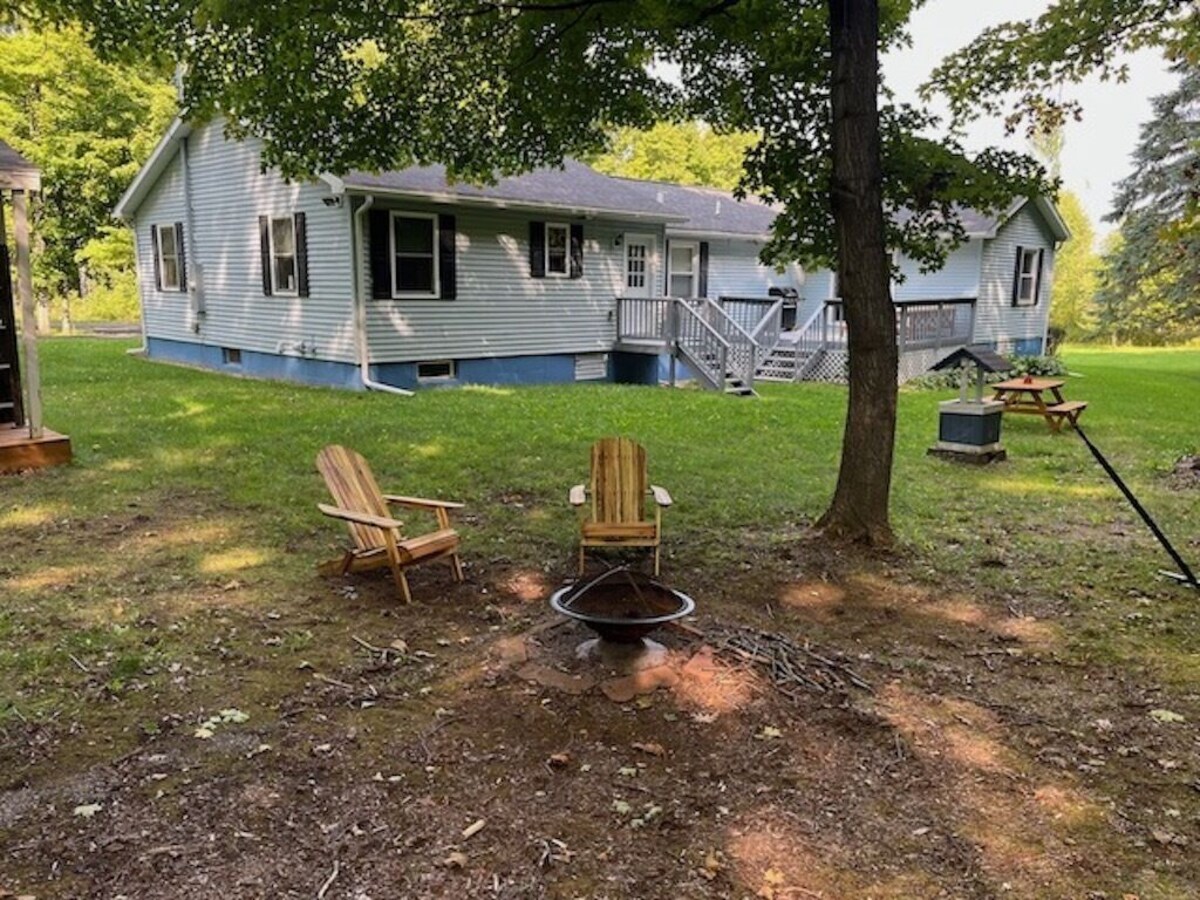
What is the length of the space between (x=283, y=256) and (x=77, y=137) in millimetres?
14493

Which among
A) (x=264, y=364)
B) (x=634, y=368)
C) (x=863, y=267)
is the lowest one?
(x=634, y=368)

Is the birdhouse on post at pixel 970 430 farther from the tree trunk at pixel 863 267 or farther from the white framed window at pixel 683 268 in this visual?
the white framed window at pixel 683 268

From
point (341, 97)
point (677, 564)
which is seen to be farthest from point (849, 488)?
point (341, 97)

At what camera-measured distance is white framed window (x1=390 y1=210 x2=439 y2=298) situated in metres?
14.0

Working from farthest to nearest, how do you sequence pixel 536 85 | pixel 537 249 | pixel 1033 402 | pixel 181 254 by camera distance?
pixel 181 254 < pixel 537 249 < pixel 1033 402 < pixel 536 85

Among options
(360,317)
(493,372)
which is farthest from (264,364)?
(493,372)

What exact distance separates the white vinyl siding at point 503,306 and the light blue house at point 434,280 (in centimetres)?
3

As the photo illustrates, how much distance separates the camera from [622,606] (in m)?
4.36

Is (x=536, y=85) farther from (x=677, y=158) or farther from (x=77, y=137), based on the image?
(x=677, y=158)

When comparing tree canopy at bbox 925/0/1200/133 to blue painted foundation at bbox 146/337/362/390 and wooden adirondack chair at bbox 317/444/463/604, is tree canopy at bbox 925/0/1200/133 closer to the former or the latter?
wooden adirondack chair at bbox 317/444/463/604

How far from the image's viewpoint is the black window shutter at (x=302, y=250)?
47.6 feet

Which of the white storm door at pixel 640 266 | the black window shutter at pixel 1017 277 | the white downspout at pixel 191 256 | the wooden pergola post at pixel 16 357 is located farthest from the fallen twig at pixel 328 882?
the black window shutter at pixel 1017 277

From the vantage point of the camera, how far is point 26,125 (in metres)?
25.3

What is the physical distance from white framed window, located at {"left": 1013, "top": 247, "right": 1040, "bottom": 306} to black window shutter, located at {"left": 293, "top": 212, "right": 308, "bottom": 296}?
1647cm
